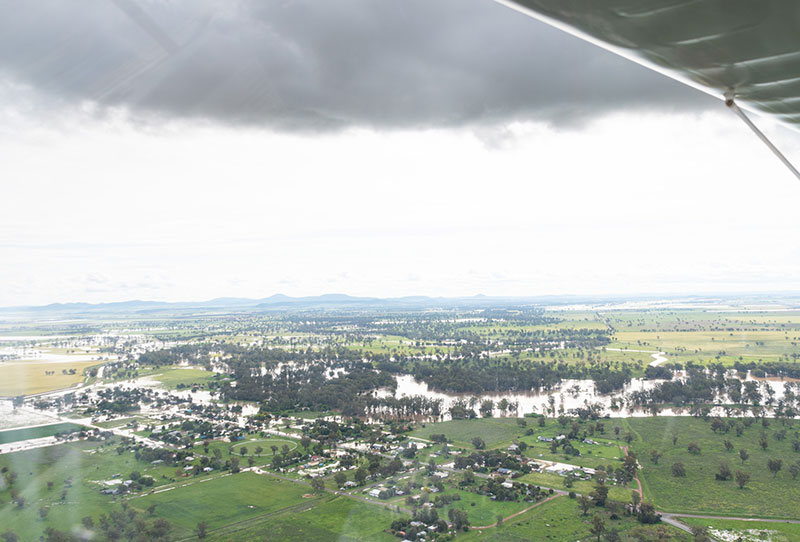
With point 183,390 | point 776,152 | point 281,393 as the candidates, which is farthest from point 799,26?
point 183,390

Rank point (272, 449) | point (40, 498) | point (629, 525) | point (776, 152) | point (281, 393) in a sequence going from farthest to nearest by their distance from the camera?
point (281, 393)
point (272, 449)
point (40, 498)
point (629, 525)
point (776, 152)

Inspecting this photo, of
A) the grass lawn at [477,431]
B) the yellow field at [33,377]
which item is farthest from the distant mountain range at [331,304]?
the grass lawn at [477,431]

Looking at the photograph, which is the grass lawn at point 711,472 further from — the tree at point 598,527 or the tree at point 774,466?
the tree at point 598,527

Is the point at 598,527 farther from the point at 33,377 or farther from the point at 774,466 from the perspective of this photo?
the point at 33,377

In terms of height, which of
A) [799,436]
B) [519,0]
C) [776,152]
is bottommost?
[799,436]

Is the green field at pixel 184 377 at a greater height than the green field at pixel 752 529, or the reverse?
the green field at pixel 184 377

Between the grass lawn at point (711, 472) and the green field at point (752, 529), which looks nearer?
the green field at point (752, 529)

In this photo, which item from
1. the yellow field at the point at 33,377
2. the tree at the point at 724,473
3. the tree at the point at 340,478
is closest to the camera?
the tree at the point at 340,478

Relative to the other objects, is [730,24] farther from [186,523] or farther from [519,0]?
[186,523]
